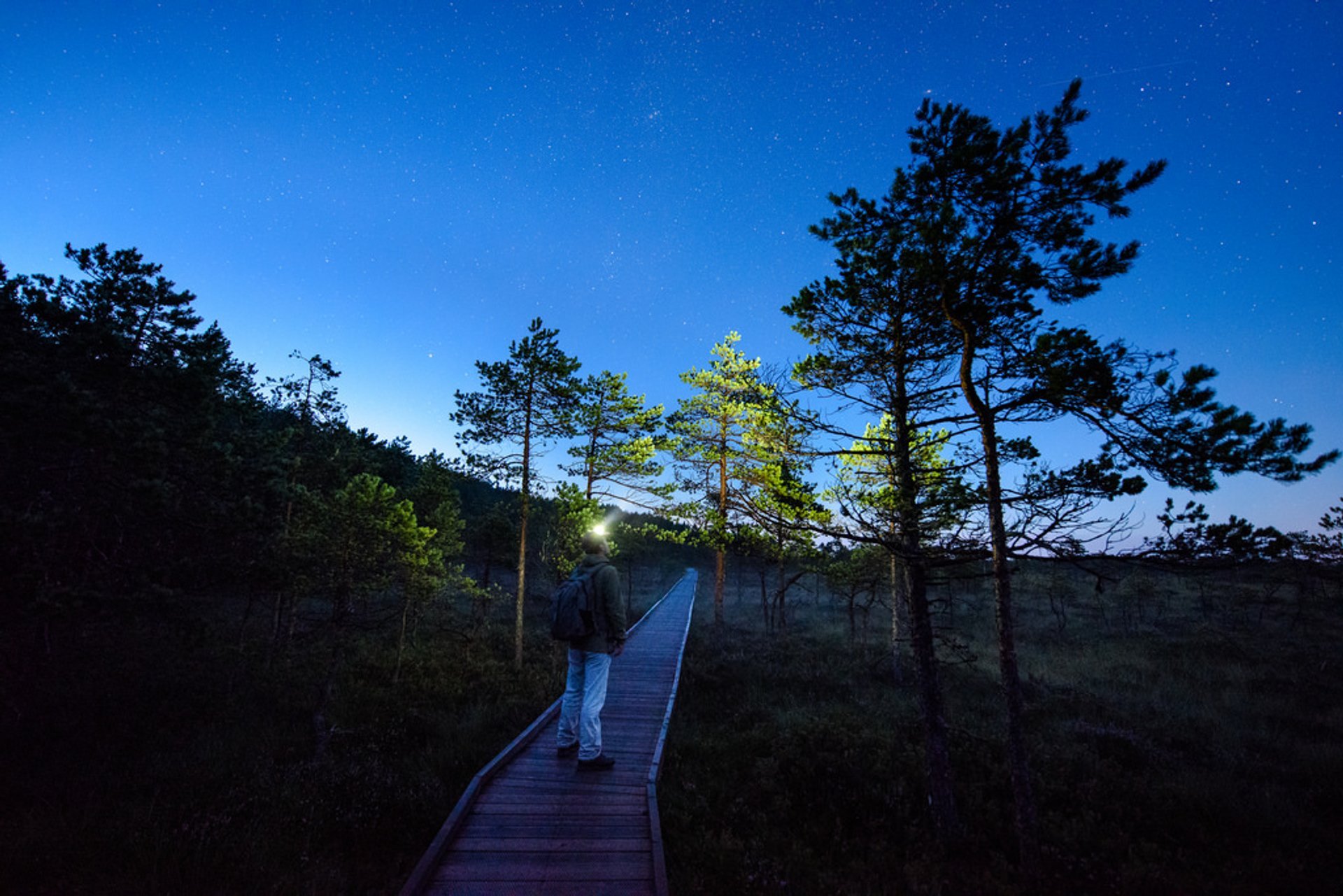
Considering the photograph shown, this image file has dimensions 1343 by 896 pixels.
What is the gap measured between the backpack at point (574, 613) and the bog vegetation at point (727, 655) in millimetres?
2743

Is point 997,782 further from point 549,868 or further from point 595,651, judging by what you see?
point 549,868

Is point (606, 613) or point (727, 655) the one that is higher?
point (606, 613)

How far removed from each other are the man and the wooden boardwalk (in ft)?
1.25

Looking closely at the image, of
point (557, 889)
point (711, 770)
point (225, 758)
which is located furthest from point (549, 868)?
point (225, 758)

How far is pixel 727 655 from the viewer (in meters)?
19.0

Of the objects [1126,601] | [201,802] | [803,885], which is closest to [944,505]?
[803,885]

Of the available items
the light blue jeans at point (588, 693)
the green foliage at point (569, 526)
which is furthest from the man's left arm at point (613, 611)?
the green foliage at point (569, 526)

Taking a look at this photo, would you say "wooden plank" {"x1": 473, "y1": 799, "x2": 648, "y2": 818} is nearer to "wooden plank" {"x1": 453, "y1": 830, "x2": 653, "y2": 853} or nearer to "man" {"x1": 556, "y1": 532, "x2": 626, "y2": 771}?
"wooden plank" {"x1": 453, "y1": 830, "x2": 653, "y2": 853}

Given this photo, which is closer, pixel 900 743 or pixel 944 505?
pixel 944 505

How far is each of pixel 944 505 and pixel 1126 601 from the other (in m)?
46.3

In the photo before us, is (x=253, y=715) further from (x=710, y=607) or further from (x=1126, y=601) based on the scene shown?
(x=1126, y=601)

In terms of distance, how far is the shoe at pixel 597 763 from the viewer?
682 cm

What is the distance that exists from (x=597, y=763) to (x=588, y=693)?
1.17 m

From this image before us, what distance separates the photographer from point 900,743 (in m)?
10.5
